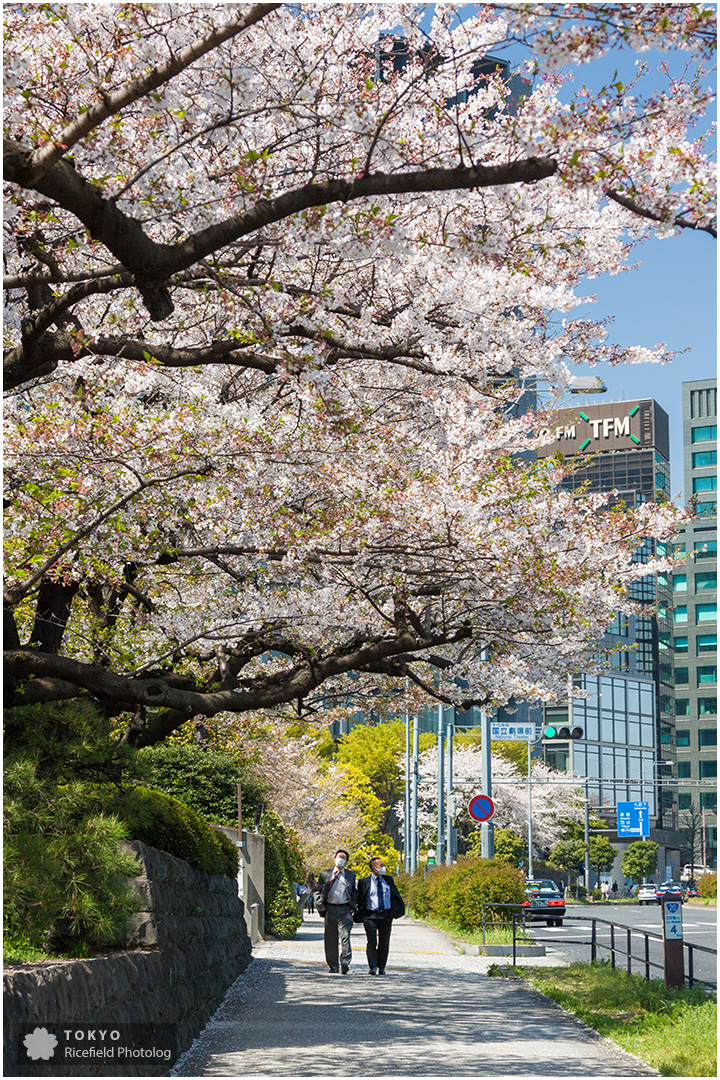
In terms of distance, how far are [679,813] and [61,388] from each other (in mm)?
113157

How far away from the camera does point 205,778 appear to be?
20.8 metres

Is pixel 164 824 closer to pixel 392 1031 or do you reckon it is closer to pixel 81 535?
pixel 392 1031

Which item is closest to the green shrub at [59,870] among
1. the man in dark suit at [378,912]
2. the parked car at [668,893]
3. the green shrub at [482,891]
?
the parked car at [668,893]

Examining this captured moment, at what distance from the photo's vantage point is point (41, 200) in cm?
658

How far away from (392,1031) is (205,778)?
10.7m

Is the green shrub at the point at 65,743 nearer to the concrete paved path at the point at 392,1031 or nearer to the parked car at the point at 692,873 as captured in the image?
the concrete paved path at the point at 392,1031

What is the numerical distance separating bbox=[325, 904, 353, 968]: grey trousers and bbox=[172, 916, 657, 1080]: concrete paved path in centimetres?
36

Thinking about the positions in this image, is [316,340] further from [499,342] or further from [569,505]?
[569,505]

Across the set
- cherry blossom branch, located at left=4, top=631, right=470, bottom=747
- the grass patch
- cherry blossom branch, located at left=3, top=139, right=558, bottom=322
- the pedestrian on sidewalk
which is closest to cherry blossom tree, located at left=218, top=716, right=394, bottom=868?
the pedestrian on sidewalk

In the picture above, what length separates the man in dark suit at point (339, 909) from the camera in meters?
15.9

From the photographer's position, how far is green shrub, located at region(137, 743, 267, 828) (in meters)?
20.4

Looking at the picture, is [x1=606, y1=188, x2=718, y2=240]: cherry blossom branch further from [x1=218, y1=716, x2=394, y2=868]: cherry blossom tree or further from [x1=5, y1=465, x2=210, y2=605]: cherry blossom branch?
[x1=218, y1=716, x2=394, y2=868]: cherry blossom tree

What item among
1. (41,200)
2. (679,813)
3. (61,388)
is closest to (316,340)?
(41,200)

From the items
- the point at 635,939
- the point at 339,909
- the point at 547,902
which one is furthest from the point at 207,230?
the point at 547,902
